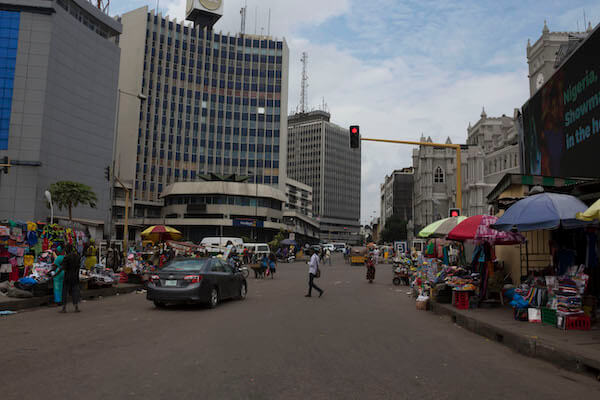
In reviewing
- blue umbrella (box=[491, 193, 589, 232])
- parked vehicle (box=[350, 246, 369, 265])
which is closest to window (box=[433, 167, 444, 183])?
parked vehicle (box=[350, 246, 369, 265])

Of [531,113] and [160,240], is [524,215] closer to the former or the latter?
[531,113]

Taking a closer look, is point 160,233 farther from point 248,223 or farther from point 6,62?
point 248,223

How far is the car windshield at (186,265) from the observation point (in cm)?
1280

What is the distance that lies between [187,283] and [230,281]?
98.3 inches

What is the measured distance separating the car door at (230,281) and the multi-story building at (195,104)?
77.3 metres

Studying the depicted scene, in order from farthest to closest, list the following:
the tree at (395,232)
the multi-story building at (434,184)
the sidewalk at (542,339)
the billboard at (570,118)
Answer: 1. the tree at (395,232)
2. the multi-story building at (434,184)
3. the billboard at (570,118)
4. the sidewalk at (542,339)

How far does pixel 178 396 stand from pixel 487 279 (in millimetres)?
10606

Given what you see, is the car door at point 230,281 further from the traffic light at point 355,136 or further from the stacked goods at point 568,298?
the stacked goods at point 568,298

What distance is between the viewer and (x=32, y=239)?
16375 millimetres

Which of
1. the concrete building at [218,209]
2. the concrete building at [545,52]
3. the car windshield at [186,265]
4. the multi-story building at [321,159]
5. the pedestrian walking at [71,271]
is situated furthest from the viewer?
the multi-story building at [321,159]

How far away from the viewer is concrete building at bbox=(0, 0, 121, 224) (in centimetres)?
5397

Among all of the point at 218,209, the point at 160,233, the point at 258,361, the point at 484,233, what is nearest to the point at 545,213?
the point at 484,233

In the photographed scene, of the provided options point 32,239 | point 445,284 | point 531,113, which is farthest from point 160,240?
point 531,113

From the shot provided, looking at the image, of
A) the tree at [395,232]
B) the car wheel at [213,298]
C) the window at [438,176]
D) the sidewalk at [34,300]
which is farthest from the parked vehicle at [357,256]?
the window at [438,176]
